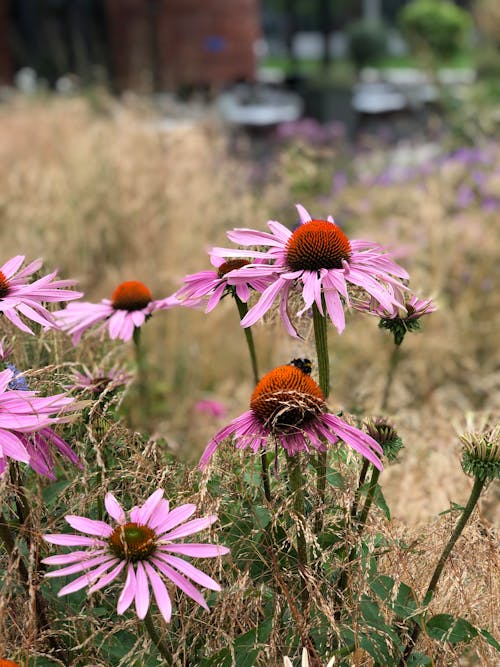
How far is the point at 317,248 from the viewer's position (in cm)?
116

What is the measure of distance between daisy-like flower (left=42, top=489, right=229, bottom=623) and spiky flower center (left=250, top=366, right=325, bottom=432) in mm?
148

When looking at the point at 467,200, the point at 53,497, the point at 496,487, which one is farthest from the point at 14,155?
the point at 53,497

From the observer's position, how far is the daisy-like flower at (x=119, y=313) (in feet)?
5.20

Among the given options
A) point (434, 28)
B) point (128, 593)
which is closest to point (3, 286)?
point (128, 593)

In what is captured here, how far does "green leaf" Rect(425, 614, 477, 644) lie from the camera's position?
1.11 metres

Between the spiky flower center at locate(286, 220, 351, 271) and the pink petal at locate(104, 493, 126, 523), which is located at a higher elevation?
the spiky flower center at locate(286, 220, 351, 271)

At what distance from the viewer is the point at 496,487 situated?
2.29 meters

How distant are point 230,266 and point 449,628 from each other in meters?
0.64

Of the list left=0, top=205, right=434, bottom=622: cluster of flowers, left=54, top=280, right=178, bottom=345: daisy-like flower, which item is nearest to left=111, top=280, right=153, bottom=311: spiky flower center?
left=54, top=280, right=178, bottom=345: daisy-like flower

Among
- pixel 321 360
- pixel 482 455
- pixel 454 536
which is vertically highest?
pixel 321 360

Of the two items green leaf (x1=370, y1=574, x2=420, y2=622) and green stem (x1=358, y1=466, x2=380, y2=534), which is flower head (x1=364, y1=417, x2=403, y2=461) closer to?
green stem (x1=358, y1=466, x2=380, y2=534)

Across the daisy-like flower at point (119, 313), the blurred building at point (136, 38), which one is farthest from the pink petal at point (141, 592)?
the blurred building at point (136, 38)

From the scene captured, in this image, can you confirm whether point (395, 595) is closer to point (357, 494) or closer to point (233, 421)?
point (357, 494)

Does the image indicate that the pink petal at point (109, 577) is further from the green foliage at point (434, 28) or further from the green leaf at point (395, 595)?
the green foliage at point (434, 28)
